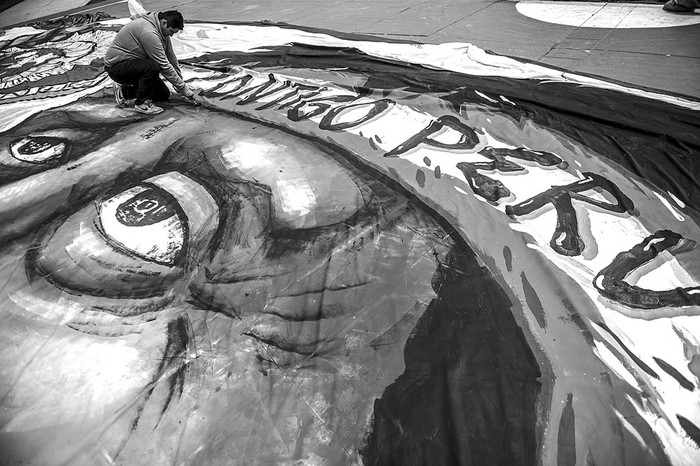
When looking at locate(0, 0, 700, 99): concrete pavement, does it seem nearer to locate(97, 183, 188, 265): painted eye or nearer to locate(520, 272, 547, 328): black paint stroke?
locate(520, 272, 547, 328): black paint stroke

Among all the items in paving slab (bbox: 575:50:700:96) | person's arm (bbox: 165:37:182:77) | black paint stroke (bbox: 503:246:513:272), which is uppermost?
person's arm (bbox: 165:37:182:77)

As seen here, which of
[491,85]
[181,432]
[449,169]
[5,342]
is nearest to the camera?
[181,432]

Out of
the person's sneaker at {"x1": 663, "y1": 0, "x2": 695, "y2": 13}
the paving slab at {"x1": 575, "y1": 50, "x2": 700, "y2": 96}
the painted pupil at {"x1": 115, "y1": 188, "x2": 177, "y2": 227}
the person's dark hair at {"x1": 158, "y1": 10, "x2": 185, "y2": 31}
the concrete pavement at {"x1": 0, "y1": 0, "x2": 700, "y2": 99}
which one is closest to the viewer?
the painted pupil at {"x1": 115, "y1": 188, "x2": 177, "y2": 227}

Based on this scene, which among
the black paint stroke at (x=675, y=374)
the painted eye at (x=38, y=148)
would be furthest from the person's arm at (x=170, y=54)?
the black paint stroke at (x=675, y=374)

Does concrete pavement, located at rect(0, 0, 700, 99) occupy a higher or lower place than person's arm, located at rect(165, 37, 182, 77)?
lower

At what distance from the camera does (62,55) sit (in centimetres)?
536

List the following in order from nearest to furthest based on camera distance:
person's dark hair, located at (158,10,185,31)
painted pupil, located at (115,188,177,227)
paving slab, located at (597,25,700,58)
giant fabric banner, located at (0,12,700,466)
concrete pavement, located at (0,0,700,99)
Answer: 1. giant fabric banner, located at (0,12,700,466)
2. painted pupil, located at (115,188,177,227)
3. person's dark hair, located at (158,10,185,31)
4. concrete pavement, located at (0,0,700,99)
5. paving slab, located at (597,25,700,58)

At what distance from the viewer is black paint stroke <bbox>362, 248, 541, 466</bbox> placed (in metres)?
1.46

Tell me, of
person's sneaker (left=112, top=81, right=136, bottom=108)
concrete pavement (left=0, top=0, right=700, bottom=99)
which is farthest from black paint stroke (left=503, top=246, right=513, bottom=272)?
person's sneaker (left=112, top=81, right=136, bottom=108)

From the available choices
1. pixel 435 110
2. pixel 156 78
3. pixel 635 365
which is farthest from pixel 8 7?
pixel 635 365

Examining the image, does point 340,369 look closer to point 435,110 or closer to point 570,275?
point 570,275

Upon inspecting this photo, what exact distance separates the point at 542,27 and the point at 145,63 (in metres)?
4.59

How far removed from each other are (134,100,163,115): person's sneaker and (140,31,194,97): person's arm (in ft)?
0.81

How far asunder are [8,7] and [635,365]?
44.0 feet
